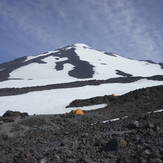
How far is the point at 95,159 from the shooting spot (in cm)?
784

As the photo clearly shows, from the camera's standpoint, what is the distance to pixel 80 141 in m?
9.70

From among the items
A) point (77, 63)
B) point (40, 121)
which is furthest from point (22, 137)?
point (77, 63)

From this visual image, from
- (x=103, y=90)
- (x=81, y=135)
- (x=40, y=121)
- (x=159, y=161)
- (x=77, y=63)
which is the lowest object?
(x=159, y=161)

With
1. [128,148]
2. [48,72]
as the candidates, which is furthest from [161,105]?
[48,72]

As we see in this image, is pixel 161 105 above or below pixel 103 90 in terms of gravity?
below

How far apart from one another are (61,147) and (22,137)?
3.00 metres

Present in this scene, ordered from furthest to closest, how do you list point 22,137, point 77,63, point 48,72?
point 77,63 < point 48,72 < point 22,137

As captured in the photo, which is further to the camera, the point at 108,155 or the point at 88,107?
the point at 88,107

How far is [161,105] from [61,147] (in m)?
8.49

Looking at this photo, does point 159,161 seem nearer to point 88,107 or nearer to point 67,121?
point 67,121

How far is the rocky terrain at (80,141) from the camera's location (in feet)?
25.7

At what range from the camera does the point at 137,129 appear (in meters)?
10.2

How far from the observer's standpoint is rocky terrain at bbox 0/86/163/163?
783cm

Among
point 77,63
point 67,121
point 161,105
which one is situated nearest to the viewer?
point 67,121
